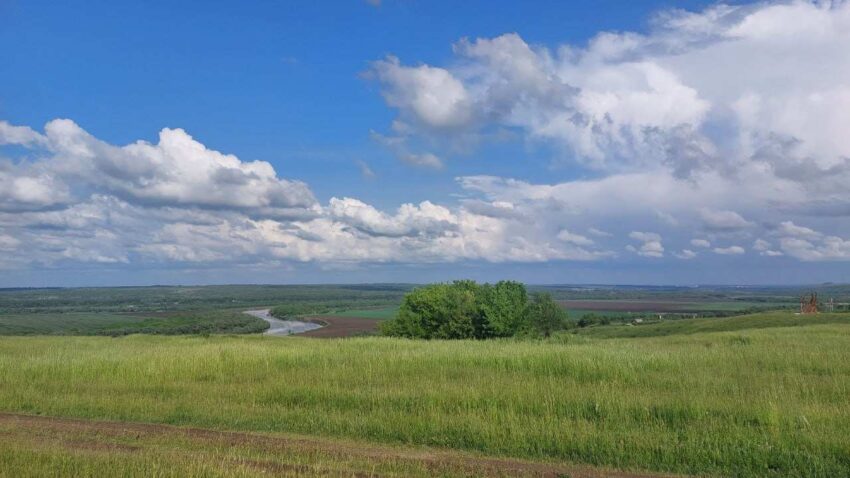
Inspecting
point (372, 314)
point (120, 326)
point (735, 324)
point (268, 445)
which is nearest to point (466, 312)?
point (735, 324)

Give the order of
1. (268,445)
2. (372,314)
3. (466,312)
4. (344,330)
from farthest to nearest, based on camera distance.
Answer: (372,314) → (344,330) → (466,312) → (268,445)

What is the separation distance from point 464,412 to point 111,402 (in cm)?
874

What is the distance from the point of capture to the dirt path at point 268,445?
9234 mm

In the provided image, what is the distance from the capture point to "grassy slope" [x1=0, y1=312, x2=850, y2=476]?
10664 millimetres

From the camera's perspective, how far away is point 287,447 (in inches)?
416

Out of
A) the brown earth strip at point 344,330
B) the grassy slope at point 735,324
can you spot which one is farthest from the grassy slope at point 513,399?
the brown earth strip at point 344,330

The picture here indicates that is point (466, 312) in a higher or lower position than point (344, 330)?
higher

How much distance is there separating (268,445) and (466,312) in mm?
49105

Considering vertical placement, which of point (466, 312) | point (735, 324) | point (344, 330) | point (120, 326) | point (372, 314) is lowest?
point (372, 314)

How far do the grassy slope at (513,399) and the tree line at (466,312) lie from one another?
111ft

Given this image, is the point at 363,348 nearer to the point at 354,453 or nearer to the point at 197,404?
the point at 197,404

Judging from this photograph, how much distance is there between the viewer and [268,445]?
35.1 ft

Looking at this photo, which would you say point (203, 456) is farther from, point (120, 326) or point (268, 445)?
point (120, 326)

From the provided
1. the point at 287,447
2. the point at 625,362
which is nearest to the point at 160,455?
the point at 287,447
